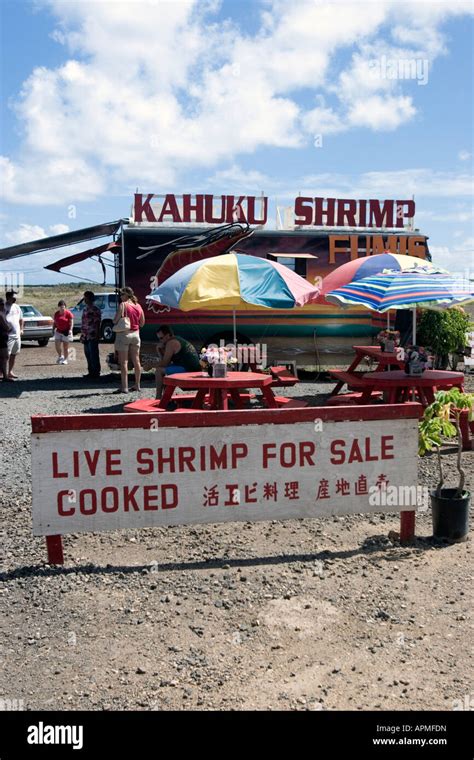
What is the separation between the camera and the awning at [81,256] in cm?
1388

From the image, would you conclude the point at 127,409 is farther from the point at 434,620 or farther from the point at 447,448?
the point at 434,620

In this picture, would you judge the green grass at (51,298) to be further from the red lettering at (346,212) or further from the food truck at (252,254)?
the red lettering at (346,212)

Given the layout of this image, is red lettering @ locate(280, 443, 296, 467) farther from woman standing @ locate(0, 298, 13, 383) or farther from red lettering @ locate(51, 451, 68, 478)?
woman standing @ locate(0, 298, 13, 383)

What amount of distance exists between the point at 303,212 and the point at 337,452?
10.2 metres

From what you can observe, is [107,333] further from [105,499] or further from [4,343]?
[105,499]

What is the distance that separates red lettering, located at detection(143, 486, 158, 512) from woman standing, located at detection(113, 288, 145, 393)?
23.5ft

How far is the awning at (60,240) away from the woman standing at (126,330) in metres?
2.30

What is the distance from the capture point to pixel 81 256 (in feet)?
46.8

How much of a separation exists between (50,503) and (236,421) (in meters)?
1.30

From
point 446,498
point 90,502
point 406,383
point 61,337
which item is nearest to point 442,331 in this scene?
point 406,383

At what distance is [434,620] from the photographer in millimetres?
4129

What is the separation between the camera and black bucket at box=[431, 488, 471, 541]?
5281 millimetres
